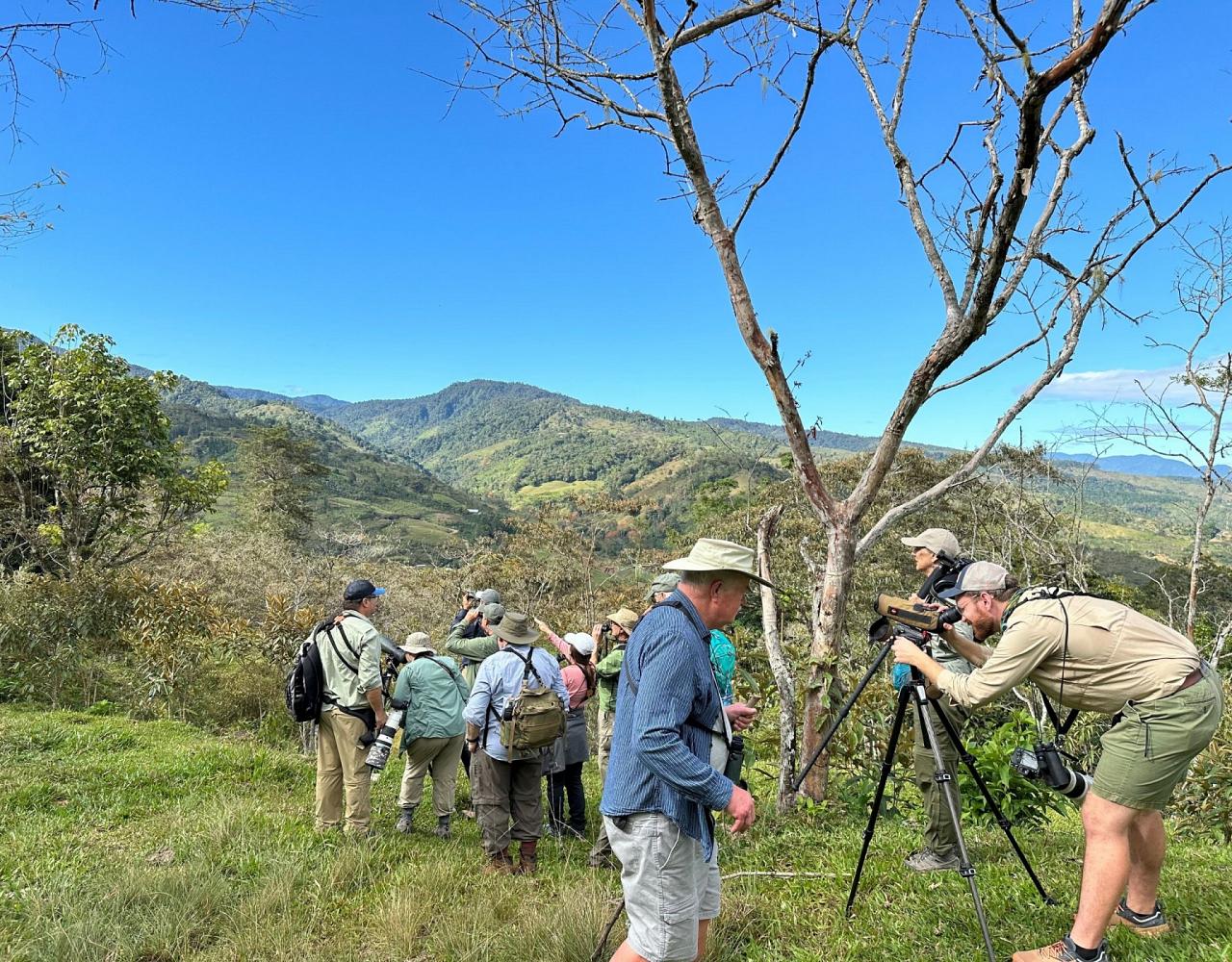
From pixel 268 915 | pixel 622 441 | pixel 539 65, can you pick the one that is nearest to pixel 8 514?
pixel 268 915

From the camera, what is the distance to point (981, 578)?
117 inches

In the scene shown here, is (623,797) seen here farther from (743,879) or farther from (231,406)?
(231,406)

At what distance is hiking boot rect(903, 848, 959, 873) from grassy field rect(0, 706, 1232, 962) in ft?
0.36

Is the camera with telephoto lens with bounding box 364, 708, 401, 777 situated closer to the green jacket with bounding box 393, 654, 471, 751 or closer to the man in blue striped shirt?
the green jacket with bounding box 393, 654, 471, 751

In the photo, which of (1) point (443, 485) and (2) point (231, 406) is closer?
(1) point (443, 485)

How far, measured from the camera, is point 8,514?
552 inches

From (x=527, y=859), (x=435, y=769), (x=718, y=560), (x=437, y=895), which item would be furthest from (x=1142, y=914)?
(x=435, y=769)

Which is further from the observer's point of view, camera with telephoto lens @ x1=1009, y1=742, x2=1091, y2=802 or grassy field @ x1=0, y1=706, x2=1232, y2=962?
grassy field @ x1=0, y1=706, x2=1232, y2=962

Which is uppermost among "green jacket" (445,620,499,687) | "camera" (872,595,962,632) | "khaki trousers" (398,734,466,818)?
"camera" (872,595,962,632)

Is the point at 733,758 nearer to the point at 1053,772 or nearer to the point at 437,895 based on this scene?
the point at 1053,772

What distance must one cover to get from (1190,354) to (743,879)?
326 inches

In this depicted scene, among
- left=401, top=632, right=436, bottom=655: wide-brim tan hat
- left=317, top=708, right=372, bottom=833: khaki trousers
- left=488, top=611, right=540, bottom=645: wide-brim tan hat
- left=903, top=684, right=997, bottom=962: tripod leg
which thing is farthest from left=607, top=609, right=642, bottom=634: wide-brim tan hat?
left=903, top=684, right=997, bottom=962: tripod leg

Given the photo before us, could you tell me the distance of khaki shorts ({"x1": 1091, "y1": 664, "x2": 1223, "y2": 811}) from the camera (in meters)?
2.48

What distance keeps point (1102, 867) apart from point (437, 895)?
3.36m
